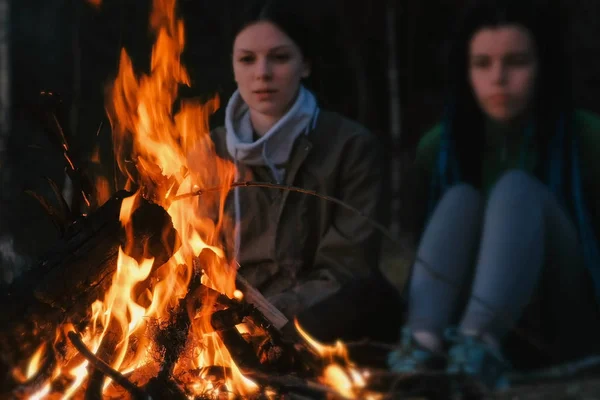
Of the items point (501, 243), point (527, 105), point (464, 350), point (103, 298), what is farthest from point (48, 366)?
point (527, 105)

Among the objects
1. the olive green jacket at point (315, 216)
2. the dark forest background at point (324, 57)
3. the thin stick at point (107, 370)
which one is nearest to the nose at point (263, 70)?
the olive green jacket at point (315, 216)

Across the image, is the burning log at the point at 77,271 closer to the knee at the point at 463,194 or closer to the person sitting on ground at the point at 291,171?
the person sitting on ground at the point at 291,171

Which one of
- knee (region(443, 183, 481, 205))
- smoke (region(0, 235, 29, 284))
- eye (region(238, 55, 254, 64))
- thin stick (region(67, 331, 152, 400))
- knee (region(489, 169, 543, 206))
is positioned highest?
eye (region(238, 55, 254, 64))

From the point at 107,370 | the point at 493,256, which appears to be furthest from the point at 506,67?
the point at 107,370

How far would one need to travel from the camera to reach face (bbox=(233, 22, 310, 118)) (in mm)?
3701

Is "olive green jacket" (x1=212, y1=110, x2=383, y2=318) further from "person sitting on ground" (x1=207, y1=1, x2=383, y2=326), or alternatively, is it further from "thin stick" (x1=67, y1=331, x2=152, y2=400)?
"thin stick" (x1=67, y1=331, x2=152, y2=400)

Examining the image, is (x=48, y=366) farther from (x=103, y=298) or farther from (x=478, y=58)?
(x=478, y=58)

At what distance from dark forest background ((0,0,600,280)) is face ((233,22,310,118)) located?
120 inches

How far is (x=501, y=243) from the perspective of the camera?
303 cm

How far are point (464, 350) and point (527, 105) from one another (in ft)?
3.64

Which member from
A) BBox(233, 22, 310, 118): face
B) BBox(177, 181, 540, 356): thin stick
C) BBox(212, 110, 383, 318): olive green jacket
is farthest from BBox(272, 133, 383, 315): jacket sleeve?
BBox(177, 181, 540, 356): thin stick

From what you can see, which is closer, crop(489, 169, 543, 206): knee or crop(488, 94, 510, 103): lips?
crop(489, 169, 543, 206): knee

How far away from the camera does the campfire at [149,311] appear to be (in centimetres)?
255

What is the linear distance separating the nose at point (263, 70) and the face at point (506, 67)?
2.70 feet
